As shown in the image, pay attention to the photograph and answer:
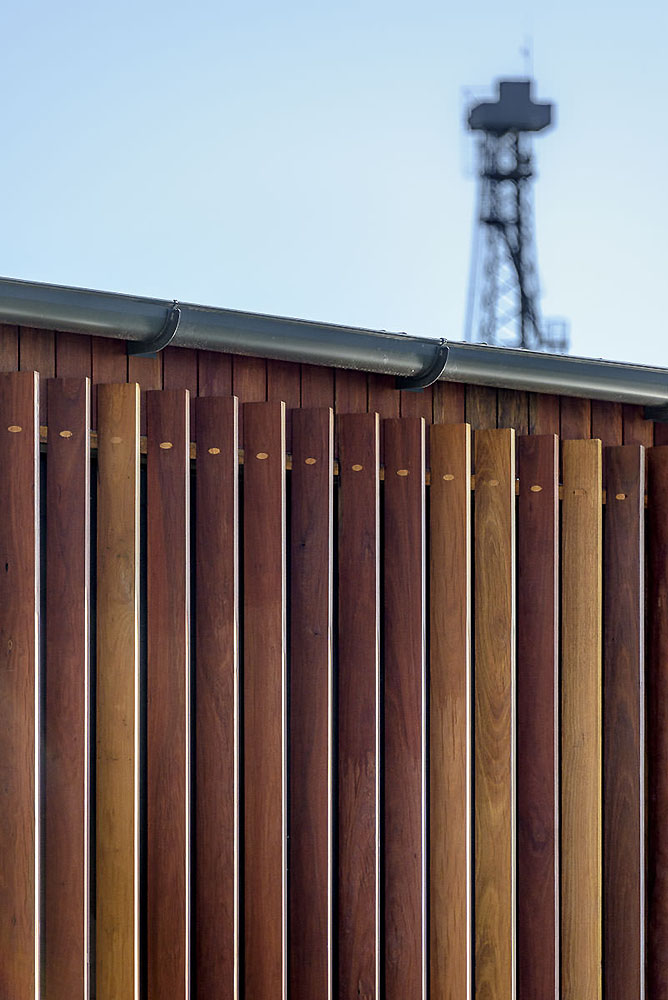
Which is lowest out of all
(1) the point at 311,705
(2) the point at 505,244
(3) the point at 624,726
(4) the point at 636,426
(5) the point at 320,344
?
(3) the point at 624,726

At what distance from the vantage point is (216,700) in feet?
11.2

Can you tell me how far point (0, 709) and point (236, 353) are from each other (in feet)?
4.26

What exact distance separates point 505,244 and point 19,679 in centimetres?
1334

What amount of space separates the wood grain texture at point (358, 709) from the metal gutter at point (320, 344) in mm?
248

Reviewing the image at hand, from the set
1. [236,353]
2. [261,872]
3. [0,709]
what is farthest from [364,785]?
[236,353]

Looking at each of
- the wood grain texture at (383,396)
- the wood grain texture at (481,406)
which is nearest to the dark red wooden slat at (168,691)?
the wood grain texture at (383,396)

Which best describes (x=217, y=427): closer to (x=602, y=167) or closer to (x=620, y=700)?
(x=620, y=700)

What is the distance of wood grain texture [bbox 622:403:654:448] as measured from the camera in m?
4.32

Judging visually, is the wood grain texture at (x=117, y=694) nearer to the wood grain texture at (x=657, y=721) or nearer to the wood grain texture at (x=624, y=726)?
the wood grain texture at (x=624, y=726)

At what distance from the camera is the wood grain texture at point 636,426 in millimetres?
4320

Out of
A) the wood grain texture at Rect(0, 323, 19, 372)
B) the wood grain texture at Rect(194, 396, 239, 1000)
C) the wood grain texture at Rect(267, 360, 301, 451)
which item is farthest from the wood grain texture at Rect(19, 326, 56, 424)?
the wood grain texture at Rect(267, 360, 301, 451)

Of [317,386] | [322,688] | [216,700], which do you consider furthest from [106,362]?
[322,688]

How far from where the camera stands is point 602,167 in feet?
26.6

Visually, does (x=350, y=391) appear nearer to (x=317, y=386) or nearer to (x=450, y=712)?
(x=317, y=386)
